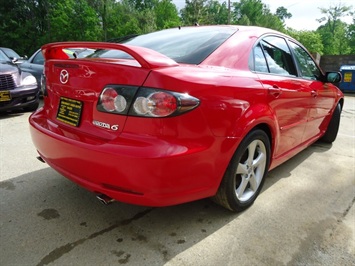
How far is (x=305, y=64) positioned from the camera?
332 cm

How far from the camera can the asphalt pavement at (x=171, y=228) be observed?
1781 mm

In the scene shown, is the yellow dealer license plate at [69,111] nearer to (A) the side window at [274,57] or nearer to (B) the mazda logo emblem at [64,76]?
(B) the mazda logo emblem at [64,76]

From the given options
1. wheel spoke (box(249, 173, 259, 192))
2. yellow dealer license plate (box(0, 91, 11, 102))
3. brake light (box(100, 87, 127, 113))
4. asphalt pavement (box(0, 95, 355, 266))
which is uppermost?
brake light (box(100, 87, 127, 113))

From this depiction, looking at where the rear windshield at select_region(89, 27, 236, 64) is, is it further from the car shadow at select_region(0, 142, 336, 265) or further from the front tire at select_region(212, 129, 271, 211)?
the car shadow at select_region(0, 142, 336, 265)

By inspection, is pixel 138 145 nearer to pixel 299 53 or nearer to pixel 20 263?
pixel 20 263

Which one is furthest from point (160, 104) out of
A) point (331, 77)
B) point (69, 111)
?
point (331, 77)

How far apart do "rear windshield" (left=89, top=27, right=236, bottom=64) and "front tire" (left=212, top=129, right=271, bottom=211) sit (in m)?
0.68

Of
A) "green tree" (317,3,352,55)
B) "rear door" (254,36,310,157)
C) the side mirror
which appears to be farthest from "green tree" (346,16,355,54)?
"rear door" (254,36,310,157)

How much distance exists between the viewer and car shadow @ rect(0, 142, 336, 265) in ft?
5.80

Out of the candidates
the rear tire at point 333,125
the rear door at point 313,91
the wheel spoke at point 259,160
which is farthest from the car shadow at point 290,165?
the wheel spoke at point 259,160

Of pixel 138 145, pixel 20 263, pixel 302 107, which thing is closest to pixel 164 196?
pixel 138 145

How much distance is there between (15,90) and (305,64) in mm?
4640

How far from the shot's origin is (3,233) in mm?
1937

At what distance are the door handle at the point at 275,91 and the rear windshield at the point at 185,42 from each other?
0.52 m
